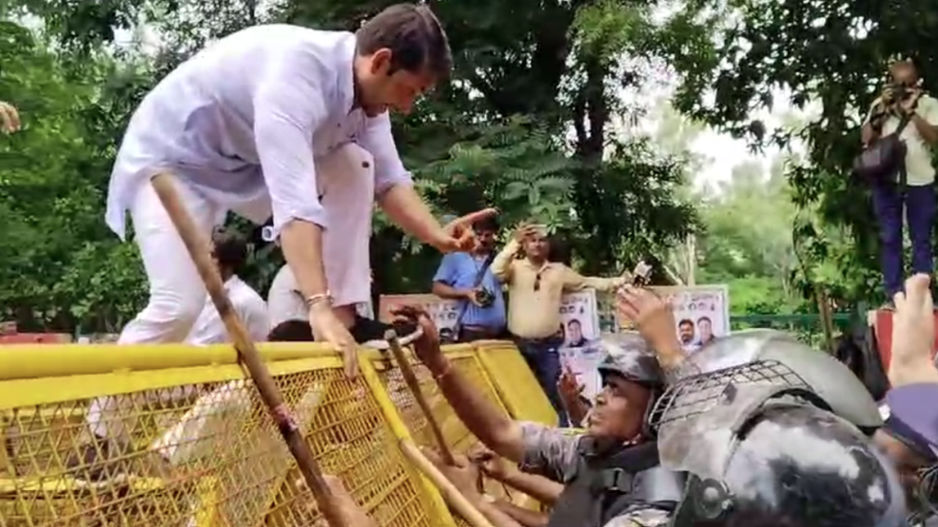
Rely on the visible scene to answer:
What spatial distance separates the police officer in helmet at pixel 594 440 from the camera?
3.41 metres

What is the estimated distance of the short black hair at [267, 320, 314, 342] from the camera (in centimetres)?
393

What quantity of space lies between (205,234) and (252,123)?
12.9 inches

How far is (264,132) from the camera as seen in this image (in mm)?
3293

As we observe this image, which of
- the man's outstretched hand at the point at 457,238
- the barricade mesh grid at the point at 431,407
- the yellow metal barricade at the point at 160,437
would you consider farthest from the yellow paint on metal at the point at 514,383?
the yellow metal barricade at the point at 160,437

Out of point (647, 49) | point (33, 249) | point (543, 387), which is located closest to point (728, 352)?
point (543, 387)

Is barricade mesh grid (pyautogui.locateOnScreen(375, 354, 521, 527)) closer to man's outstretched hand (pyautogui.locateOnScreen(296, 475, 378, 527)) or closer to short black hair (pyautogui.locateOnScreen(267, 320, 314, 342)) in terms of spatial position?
short black hair (pyautogui.locateOnScreen(267, 320, 314, 342))

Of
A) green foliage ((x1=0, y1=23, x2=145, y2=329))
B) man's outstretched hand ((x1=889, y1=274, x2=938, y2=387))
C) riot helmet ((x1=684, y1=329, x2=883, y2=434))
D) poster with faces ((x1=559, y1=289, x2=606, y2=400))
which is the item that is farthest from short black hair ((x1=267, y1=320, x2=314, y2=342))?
green foliage ((x1=0, y1=23, x2=145, y2=329))

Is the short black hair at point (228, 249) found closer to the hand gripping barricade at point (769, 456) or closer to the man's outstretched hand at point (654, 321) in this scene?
the man's outstretched hand at point (654, 321)

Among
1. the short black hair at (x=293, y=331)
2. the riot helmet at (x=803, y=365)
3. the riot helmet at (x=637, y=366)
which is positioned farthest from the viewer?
the short black hair at (x=293, y=331)

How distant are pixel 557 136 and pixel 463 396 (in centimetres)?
718

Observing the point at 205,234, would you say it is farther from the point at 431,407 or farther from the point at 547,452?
the point at 547,452

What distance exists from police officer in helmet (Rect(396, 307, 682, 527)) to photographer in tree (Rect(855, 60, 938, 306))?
5.08 m

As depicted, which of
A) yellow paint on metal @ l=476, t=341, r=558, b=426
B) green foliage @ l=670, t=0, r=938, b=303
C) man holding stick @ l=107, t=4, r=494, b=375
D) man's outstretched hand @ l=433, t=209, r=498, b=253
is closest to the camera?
man holding stick @ l=107, t=4, r=494, b=375

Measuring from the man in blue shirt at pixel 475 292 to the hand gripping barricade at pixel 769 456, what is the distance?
5.59 m
